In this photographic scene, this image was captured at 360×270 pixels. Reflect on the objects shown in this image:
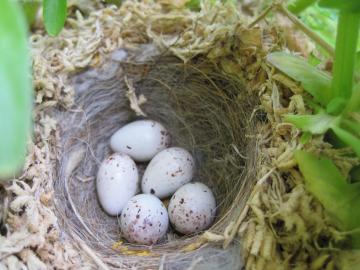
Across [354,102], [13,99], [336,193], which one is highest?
[13,99]

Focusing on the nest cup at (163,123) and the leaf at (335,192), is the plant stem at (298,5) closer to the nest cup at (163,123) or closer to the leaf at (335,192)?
the nest cup at (163,123)

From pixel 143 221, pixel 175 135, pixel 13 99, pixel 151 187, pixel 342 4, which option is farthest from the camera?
pixel 175 135

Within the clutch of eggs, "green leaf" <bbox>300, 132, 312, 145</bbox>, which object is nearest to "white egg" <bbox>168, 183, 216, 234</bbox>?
the clutch of eggs

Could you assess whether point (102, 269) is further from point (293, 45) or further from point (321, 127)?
point (293, 45)

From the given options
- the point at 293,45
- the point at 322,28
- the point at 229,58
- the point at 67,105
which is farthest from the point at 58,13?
the point at 322,28

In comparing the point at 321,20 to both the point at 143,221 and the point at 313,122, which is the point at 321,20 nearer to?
the point at 313,122

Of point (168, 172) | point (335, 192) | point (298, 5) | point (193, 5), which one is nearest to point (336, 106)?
point (335, 192)

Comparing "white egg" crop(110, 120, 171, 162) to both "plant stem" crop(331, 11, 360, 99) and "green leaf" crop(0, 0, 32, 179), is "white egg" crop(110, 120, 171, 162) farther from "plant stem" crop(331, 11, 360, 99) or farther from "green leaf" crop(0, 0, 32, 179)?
"green leaf" crop(0, 0, 32, 179)
